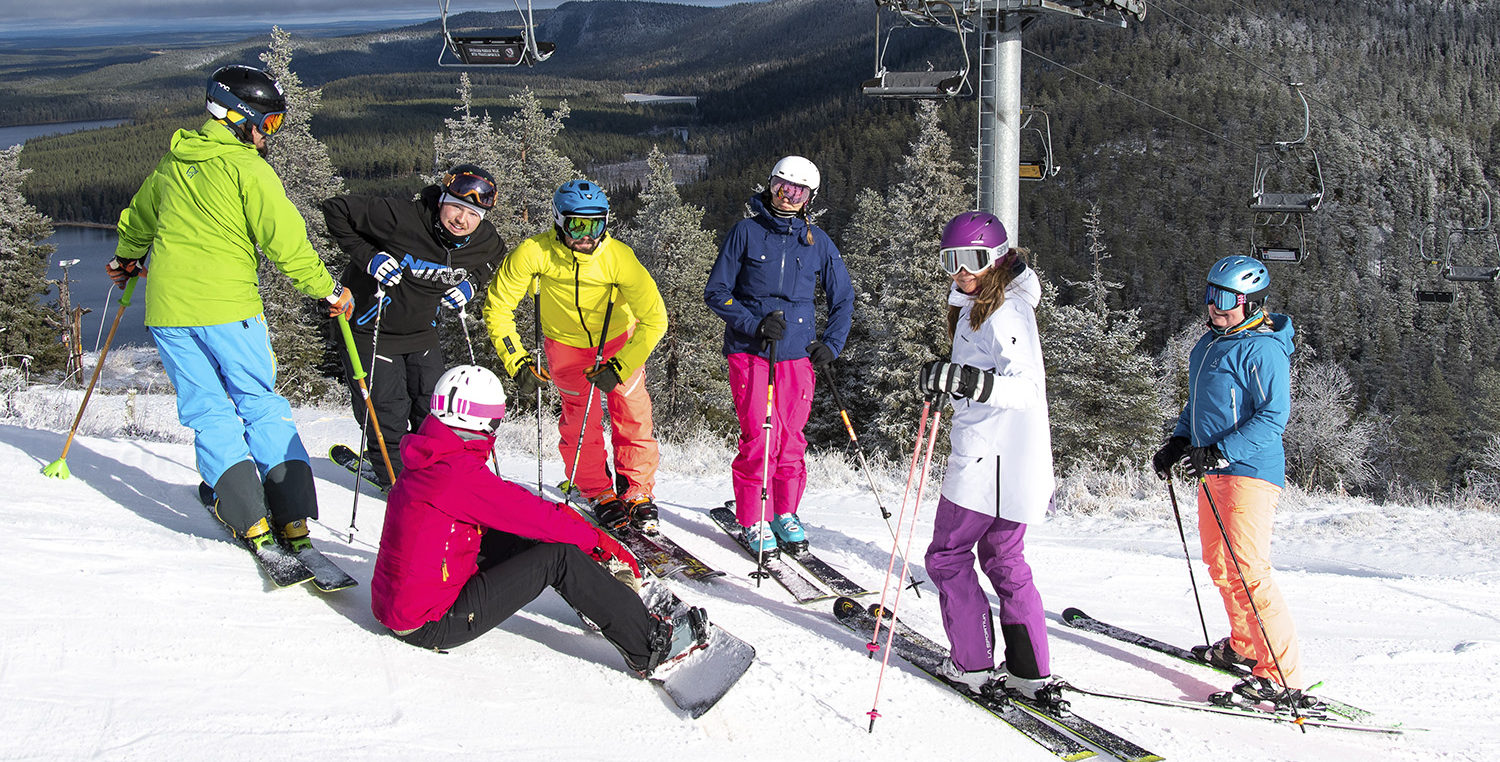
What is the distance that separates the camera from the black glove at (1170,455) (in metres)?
4.95

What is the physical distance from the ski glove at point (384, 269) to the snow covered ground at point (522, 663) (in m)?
1.54

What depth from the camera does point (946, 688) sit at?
14.4ft

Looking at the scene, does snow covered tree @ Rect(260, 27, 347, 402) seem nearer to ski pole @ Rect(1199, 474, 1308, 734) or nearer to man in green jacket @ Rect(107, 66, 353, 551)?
man in green jacket @ Rect(107, 66, 353, 551)

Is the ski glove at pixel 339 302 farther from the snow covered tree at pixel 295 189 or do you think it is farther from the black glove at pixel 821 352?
the snow covered tree at pixel 295 189

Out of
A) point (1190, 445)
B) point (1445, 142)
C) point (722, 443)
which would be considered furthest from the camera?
point (1445, 142)

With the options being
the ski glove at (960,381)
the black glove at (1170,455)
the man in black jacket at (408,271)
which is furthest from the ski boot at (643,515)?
the black glove at (1170,455)

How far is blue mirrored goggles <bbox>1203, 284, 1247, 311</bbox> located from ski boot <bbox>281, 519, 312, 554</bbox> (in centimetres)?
475

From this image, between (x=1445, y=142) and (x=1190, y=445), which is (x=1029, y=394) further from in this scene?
(x=1445, y=142)

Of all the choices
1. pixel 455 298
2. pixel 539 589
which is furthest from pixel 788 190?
pixel 539 589

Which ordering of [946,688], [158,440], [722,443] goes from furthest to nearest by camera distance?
1. [722,443]
2. [158,440]
3. [946,688]

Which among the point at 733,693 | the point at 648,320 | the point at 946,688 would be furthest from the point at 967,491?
the point at 648,320

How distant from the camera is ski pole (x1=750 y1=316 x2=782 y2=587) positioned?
5.89 metres

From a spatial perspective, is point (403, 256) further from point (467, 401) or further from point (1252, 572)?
point (1252, 572)

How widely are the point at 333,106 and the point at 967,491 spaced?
203 metres
